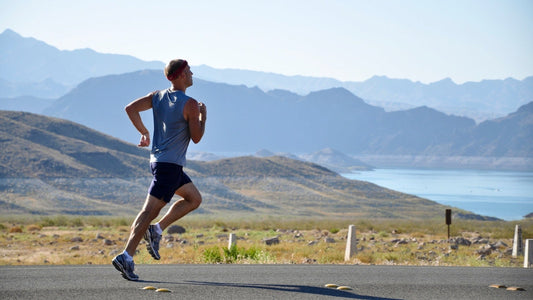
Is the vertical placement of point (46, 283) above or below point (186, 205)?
below

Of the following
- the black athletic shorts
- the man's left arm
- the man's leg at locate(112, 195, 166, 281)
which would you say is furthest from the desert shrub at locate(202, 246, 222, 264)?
the man's left arm

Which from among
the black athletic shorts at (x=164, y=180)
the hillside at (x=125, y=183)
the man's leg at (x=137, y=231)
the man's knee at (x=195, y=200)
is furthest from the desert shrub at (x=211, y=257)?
the hillside at (x=125, y=183)

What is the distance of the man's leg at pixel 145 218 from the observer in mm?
7698

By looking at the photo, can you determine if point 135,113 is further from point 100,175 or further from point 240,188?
point 240,188

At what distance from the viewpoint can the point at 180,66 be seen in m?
7.92

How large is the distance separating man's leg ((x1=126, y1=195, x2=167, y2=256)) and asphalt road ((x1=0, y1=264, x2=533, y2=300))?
0.42 metres

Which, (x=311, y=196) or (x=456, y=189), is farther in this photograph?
(x=456, y=189)

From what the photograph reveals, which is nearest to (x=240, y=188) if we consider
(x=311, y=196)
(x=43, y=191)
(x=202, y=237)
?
(x=311, y=196)

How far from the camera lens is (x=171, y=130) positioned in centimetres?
779

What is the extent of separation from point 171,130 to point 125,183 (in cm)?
9209

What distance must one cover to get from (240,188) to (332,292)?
10337 cm

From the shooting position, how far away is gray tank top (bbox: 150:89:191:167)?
25.4 ft

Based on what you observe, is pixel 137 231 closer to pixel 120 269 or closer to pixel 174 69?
pixel 120 269

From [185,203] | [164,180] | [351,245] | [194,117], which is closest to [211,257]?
[185,203]
